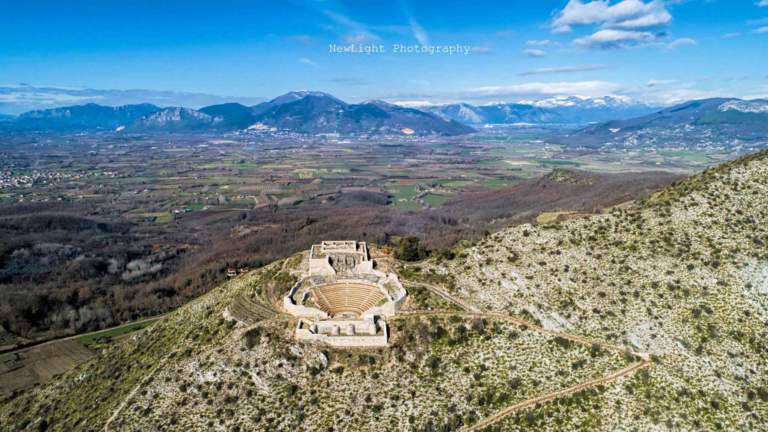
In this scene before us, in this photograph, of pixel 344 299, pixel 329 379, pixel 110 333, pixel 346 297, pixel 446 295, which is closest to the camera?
pixel 329 379

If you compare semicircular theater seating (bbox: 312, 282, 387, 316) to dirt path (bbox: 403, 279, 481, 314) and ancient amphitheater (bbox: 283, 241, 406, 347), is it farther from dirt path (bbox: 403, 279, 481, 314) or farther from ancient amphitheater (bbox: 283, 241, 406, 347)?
dirt path (bbox: 403, 279, 481, 314)

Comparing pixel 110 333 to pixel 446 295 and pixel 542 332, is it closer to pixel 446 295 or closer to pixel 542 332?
pixel 446 295

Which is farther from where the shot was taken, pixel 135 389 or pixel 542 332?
pixel 542 332

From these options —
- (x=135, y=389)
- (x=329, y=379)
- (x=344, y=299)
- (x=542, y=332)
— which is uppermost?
(x=542, y=332)

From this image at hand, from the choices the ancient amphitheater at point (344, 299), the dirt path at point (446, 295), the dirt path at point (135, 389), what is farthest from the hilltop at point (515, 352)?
the ancient amphitheater at point (344, 299)

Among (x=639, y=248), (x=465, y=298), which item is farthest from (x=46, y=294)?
(x=639, y=248)

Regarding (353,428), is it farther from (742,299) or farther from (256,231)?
(256,231)

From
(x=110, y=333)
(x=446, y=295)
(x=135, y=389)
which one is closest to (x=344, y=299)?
(x=446, y=295)
